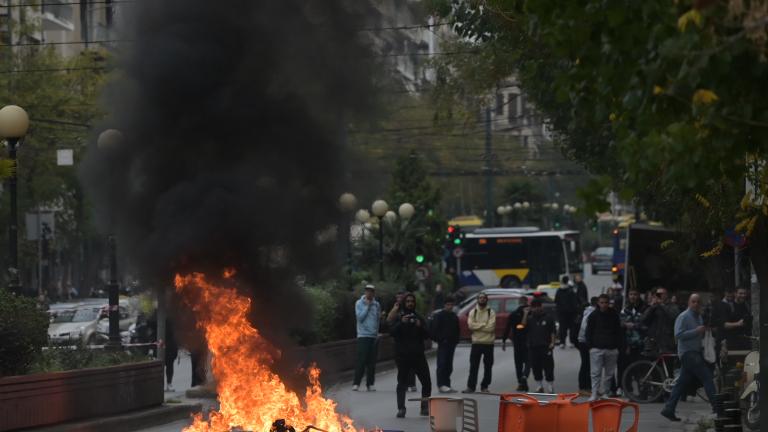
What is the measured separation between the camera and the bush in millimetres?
14758

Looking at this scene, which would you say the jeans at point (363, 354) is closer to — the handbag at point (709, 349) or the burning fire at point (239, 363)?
the handbag at point (709, 349)

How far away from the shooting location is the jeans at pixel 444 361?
22047 millimetres

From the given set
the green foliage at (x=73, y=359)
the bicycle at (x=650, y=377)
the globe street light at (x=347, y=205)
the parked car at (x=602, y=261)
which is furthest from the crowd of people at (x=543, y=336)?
the parked car at (x=602, y=261)

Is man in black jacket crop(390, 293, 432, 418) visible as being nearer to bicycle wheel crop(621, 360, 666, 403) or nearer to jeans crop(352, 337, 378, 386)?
jeans crop(352, 337, 378, 386)

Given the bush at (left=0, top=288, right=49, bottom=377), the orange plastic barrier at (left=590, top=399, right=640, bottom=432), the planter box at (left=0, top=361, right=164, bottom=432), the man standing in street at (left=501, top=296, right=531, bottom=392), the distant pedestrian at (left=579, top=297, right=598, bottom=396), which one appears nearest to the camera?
the orange plastic barrier at (left=590, top=399, right=640, bottom=432)

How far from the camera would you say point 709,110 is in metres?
7.18

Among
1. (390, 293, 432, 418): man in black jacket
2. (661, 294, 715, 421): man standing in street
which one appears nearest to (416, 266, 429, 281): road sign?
(390, 293, 432, 418): man in black jacket

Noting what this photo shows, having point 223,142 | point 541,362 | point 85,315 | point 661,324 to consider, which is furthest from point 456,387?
point 85,315

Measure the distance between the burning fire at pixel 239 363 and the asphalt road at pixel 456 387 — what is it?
2.83m

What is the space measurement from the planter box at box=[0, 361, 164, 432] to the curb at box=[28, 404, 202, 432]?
0.37 ft

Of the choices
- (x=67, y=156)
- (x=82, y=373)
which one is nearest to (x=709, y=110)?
(x=82, y=373)

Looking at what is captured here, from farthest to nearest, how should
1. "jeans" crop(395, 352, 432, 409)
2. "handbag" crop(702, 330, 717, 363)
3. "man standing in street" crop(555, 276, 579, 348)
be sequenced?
1. "man standing in street" crop(555, 276, 579, 348)
2. "handbag" crop(702, 330, 717, 363)
3. "jeans" crop(395, 352, 432, 409)

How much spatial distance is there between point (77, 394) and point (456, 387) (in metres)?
9.34

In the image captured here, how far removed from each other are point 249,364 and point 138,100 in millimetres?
2665
